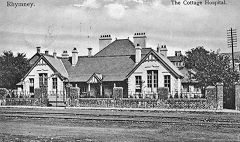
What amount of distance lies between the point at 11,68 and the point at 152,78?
20.7 meters

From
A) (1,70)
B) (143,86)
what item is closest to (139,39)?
(143,86)

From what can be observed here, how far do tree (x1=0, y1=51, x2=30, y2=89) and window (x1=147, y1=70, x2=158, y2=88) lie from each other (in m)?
19.8

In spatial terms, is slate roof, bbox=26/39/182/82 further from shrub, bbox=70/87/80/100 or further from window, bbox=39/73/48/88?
shrub, bbox=70/87/80/100

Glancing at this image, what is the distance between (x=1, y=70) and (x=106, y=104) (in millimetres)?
19520

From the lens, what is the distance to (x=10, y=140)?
11672mm

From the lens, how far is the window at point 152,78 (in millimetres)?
40000

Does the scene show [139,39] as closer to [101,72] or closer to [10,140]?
[101,72]

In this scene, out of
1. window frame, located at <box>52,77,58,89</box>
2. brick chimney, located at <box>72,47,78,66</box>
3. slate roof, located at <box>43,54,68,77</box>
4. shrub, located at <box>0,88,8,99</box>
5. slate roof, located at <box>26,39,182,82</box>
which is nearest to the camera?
shrub, located at <box>0,88,8,99</box>

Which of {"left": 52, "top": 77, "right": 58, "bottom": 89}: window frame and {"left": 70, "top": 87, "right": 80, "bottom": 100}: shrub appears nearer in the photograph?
{"left": 70, "top": 87, "right": 80, "bottom": 100}: shrub

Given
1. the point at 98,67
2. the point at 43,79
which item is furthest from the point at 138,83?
the point at 43,79

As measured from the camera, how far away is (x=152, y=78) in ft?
132

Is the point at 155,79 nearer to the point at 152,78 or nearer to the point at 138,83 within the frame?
the point at 152,78

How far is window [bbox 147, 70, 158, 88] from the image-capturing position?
40.0 metres

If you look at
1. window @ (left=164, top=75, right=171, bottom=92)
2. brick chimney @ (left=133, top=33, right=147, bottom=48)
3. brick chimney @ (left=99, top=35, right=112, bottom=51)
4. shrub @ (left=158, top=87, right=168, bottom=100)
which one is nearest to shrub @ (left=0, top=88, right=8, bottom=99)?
shrub @ (left=158, top=87, right=168, bottom=100)
